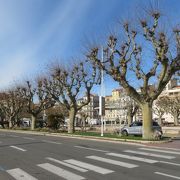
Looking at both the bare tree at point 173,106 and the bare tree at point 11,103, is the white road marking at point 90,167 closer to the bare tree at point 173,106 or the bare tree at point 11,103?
the bare tree at point 11,103

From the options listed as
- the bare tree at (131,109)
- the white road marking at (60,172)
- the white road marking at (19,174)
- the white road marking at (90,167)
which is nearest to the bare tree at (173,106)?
the bare tree at (131,109)

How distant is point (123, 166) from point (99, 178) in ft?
8.12

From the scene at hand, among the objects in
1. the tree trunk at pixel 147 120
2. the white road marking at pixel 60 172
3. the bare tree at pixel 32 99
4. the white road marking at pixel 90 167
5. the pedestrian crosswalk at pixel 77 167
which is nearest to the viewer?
the white road marking at pixel 60 172

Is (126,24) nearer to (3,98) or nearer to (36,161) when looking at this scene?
(36,161)

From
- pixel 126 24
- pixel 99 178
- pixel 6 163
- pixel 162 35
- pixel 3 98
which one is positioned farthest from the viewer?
pixel 3 98

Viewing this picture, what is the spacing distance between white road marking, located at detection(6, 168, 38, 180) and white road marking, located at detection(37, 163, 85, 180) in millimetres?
875

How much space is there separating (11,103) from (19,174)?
54.8 metres

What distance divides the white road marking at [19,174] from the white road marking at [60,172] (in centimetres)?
88

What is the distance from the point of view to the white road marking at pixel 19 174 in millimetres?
10197

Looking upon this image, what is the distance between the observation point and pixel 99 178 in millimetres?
9828

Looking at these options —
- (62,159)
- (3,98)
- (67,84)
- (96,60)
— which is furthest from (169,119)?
(62,159)

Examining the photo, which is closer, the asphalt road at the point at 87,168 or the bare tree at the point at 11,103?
the asphalt road at the point at 87,168

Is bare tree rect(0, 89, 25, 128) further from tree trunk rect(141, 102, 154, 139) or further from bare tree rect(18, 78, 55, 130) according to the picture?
tree trunk rect(141, 102, 154, 139)

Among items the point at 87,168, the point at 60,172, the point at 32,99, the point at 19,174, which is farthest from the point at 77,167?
the point at 32,99
